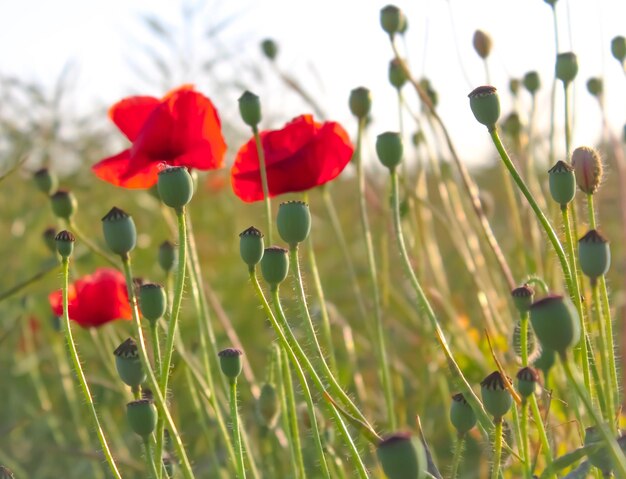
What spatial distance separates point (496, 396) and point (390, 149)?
42 centimetres

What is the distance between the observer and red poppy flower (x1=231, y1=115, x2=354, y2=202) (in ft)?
3.91

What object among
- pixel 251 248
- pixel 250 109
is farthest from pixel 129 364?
pixel 250 109

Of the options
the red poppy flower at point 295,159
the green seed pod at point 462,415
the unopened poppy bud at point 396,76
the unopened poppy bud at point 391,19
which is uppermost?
the unopened poppy bud at point 391,19

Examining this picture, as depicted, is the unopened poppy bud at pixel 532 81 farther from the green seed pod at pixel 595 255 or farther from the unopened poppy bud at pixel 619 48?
the green seed pod at pixel 595 255

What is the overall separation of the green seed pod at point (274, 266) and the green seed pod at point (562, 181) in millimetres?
242

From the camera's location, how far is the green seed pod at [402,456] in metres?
0.60

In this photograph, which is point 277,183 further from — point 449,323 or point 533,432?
point 449,323

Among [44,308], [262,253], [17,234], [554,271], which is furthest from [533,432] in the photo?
[44,308]

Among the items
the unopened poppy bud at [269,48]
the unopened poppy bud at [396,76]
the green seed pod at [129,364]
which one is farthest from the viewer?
the unopened poppy bud at [269,48]

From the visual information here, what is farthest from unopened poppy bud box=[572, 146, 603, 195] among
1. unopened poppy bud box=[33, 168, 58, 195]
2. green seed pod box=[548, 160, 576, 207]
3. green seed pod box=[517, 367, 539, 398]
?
unopened poppy bud box=[33, 168, 58, 195]

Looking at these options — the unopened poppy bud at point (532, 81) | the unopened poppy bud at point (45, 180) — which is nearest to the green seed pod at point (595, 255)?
the unopened poppy bud at point (532, 81)

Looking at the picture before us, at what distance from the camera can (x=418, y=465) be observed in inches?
23.9

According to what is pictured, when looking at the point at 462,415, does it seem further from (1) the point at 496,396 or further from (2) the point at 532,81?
(2) the point at 532,81

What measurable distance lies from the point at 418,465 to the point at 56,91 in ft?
6.93
